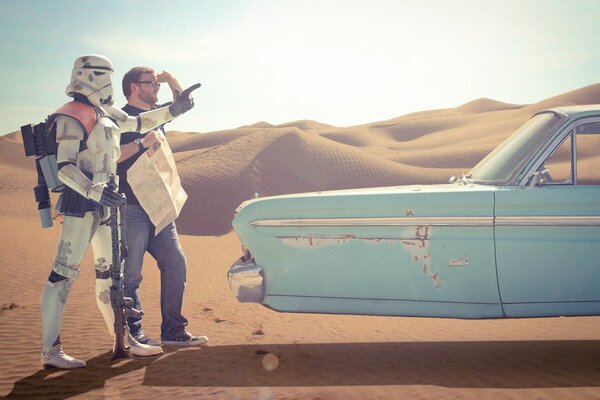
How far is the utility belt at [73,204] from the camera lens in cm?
410

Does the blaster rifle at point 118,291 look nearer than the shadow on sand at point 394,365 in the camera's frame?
No

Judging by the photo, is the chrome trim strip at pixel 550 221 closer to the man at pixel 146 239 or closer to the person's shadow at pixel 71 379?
the man at pixel 146 239

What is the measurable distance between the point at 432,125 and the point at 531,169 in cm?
7009

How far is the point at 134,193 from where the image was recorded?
181 inches

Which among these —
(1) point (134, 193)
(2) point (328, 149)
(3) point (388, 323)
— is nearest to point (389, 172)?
(2) point (328, 149)

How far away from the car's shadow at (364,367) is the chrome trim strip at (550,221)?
105 cm

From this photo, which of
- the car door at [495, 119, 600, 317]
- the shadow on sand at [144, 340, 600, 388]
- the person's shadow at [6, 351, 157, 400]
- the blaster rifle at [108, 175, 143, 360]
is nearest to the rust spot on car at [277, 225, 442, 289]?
the car door at [495, 119, 600, 317]

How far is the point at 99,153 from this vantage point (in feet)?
13.9

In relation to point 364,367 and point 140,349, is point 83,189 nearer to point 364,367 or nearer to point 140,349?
point 140,349

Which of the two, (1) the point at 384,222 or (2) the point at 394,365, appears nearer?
(1) the point at 384,222

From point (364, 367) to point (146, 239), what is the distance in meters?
2.11

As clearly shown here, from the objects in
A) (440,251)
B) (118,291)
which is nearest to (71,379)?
(118,291)

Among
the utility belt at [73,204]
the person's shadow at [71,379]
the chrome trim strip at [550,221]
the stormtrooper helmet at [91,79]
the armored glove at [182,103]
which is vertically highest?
the stormtrooper helmet at [91,79]

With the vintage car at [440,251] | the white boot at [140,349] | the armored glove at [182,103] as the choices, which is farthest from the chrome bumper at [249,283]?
the armored glove at [182,103]
